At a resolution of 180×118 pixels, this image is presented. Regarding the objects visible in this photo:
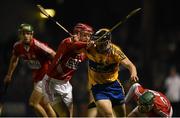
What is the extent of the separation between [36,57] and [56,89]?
2.57 ft

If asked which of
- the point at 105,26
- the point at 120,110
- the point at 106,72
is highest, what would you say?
the point at 106,72

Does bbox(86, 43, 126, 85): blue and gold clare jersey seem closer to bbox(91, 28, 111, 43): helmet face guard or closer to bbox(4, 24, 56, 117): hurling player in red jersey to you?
bbox(91, 28, 111, 43): helmet face guard

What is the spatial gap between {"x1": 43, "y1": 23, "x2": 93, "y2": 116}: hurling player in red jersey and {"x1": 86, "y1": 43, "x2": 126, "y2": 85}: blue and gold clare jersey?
267mm

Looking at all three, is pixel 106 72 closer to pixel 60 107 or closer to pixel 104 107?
pixel 104 107

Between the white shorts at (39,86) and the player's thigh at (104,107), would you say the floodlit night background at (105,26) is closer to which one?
the white shorts at (39,86)

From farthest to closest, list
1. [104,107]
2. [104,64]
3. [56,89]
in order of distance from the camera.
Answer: [56,89] → [104,64] → [104,107]

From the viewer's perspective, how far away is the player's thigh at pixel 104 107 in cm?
1372

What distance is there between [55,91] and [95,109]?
773mm

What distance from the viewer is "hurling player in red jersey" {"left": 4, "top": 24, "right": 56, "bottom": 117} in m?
15.4

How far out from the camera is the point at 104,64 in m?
13.9

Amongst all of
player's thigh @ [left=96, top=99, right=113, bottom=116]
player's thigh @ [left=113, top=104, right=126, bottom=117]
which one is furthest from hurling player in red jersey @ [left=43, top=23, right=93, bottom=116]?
player's thigh @ [left=113, top=104, right=126, bottom=117]

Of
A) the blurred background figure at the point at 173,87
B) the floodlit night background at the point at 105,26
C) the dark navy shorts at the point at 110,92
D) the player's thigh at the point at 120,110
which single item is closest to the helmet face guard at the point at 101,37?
the dark navy shorts at the point at 110,92

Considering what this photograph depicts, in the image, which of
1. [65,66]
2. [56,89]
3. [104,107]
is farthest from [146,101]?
[56,89]

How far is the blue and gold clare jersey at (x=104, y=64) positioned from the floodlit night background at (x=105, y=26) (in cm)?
620
